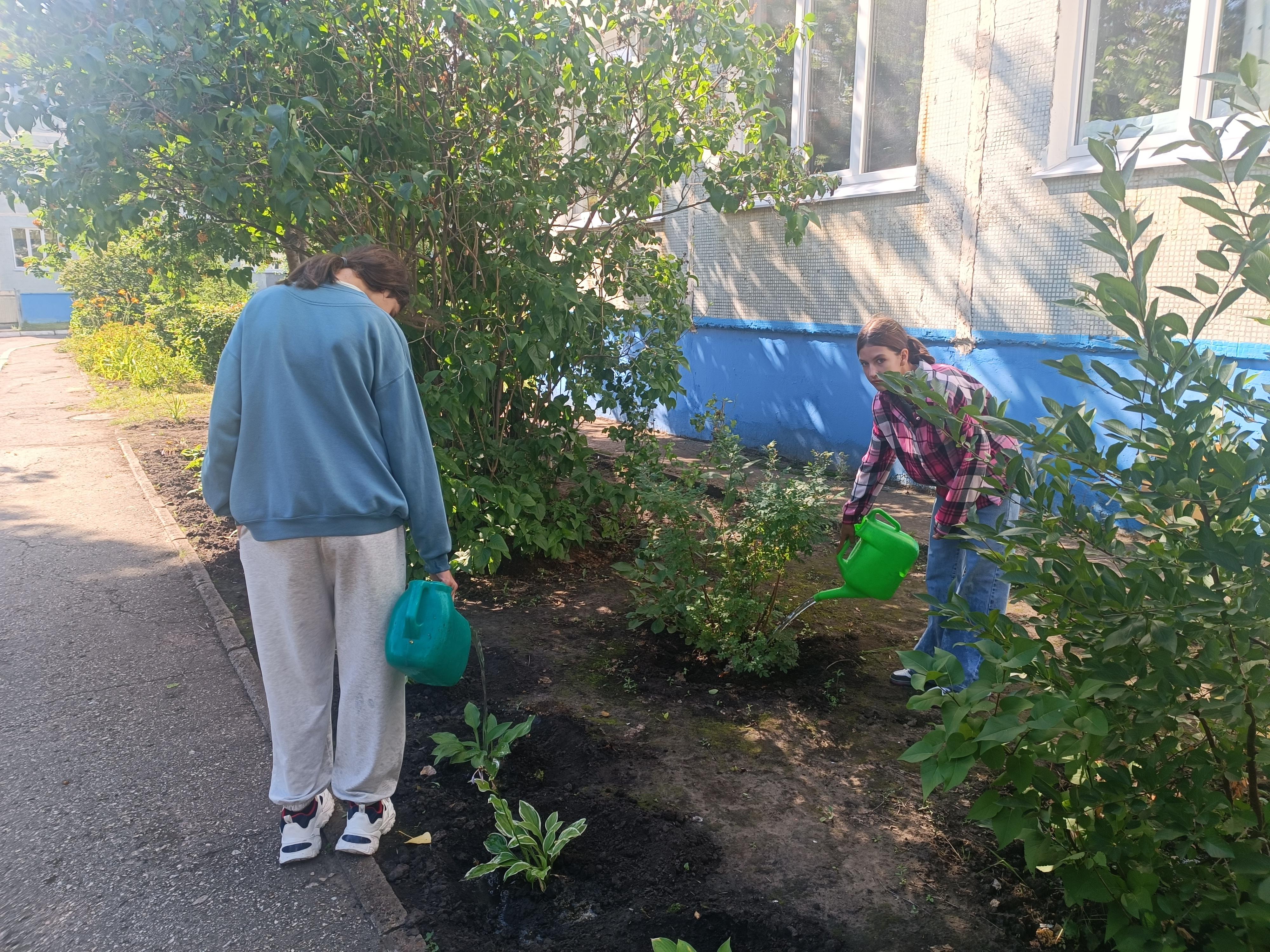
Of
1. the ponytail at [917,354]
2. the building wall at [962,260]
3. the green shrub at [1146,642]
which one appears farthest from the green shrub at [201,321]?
the green shrub at [1146,642]

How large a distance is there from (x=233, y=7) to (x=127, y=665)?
3.22 metres

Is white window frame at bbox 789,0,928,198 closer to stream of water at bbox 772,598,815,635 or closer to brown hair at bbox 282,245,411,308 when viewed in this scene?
stream of water at bbox 772,598,815,635

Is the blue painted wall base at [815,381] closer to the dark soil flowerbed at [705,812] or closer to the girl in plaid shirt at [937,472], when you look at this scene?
the girl in plaid shirt at [937,472]

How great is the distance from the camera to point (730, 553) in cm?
426

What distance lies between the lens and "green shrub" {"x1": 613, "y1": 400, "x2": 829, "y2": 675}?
395 cm

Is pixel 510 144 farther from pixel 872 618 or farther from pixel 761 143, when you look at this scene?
pixel 872 618

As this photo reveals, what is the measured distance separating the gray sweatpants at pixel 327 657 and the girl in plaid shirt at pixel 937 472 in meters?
1.89

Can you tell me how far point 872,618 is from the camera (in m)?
4.89

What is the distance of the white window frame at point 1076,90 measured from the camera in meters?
5.69

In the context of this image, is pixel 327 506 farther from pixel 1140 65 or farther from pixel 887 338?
pixel 1140 65

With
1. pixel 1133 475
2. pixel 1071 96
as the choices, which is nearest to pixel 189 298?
pixel 1071 96

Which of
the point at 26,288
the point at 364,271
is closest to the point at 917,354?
the point at 364,271

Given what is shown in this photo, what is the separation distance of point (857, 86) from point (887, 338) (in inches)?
212

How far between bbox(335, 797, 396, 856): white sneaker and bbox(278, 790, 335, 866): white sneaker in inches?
3.0
